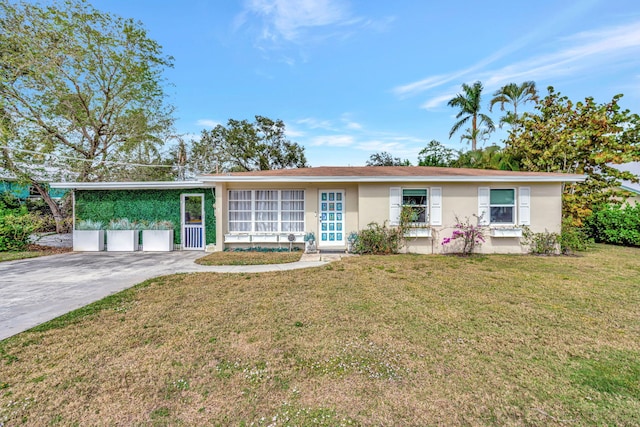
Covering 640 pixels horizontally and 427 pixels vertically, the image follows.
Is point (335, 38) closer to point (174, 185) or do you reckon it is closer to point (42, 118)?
point (174, 185)

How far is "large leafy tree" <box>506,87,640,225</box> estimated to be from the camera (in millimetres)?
11109

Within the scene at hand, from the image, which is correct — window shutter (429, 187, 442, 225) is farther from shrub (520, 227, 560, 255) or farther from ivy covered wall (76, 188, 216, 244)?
→ ivy covered wall (76, 188, 216, 244)

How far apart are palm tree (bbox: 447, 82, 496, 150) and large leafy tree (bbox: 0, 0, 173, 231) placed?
Answer: 20.4 meters

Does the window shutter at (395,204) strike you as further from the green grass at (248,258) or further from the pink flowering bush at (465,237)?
the green grass at (248,258)

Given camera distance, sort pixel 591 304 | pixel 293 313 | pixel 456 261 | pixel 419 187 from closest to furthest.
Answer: pixel 293 313, pixel 591 304, pixel 456 261, pixel 419 187

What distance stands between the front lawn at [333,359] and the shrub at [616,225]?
28.5 feet

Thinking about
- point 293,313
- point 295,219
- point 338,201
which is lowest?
point 293,313

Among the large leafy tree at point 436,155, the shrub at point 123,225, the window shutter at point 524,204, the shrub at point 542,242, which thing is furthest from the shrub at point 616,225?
the shrub at point 123,225

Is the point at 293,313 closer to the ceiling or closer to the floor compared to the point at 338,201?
closer to the floor

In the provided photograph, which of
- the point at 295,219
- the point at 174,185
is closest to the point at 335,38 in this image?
the point at 295,219

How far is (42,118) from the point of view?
13516mm

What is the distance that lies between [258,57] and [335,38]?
4466 mm

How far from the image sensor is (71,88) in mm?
13719

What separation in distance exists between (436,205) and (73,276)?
10269 millimetres
